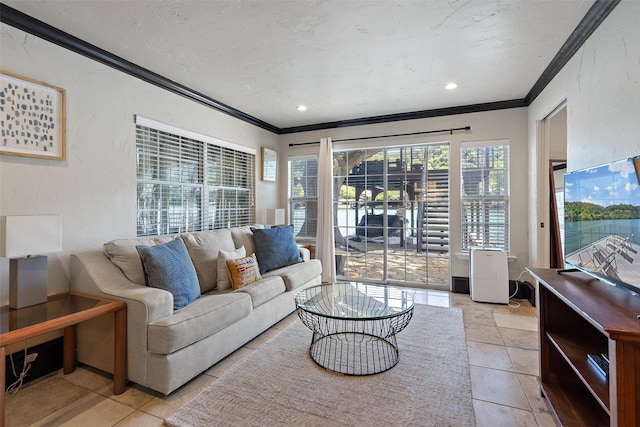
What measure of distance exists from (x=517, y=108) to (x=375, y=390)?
3773 millimetres

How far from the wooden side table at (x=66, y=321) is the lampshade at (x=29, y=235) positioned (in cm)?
36

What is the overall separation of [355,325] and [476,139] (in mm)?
2909

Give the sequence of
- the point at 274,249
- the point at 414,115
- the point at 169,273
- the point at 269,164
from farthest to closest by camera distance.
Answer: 1. the point at 269,164
2. the point at 414,115
3. the point at 274,249
4. the point at 169,273

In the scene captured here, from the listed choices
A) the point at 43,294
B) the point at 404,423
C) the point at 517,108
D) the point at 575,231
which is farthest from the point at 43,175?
the point at 517,108

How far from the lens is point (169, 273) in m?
2.22

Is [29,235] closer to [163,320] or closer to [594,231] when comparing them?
[163,320]

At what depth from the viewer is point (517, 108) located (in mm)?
3738

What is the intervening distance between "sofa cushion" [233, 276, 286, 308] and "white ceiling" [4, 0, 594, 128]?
2.07m

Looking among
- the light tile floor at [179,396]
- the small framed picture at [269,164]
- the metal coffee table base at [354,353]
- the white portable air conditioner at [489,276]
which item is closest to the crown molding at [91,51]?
the small framed picture at [269,164]

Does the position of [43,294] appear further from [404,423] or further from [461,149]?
[461,149]

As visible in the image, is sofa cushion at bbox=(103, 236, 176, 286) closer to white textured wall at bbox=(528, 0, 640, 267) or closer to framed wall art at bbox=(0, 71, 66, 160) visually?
framed wall art at bbox=(0, 71, 66, 160)

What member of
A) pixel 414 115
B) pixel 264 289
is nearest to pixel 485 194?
pixel 414 115

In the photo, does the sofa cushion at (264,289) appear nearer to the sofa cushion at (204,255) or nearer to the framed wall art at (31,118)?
→ the sofa cushion at (204,255)

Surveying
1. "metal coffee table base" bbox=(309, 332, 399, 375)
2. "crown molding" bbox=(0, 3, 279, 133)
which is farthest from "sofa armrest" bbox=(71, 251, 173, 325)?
"crown molding" bbox=(0, 3, 279, 133)
